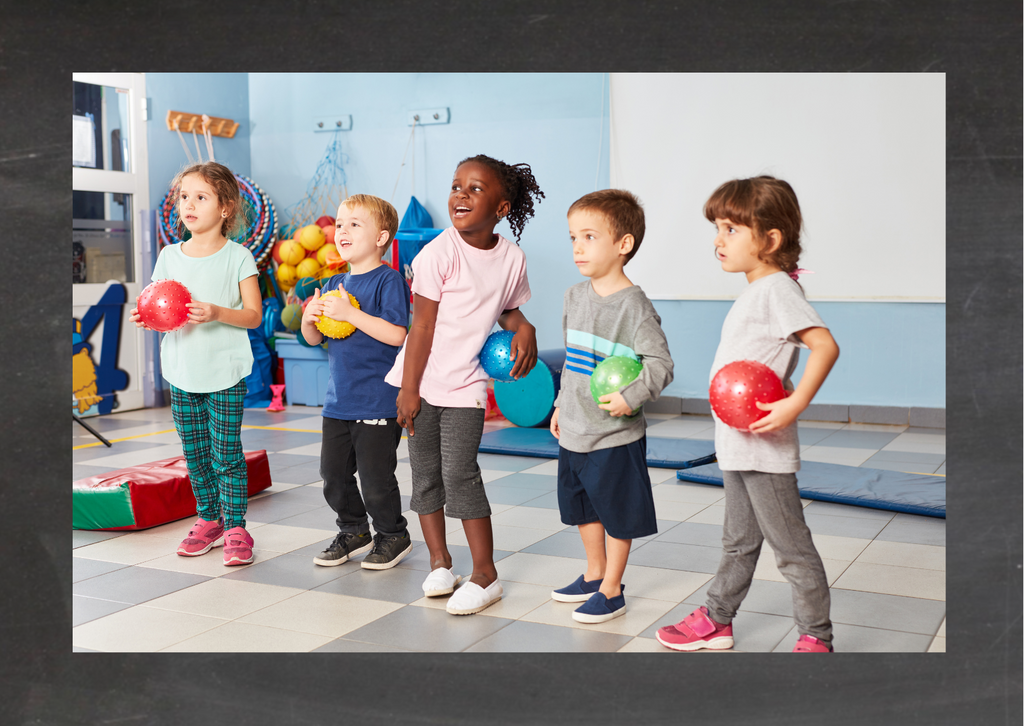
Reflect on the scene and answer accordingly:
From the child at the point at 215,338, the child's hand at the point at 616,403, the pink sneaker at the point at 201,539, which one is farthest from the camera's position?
the pink sneaker at the point at 201,539

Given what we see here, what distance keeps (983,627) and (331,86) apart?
6.88 m

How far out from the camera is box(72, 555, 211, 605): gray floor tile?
9.14 ft

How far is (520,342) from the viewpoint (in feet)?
8.48

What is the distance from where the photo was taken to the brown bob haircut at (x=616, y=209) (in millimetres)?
2391

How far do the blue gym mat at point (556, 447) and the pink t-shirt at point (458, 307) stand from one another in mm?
2109

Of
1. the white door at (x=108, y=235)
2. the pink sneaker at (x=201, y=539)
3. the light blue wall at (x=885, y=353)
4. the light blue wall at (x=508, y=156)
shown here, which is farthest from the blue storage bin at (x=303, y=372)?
the pink sneaker at (x=201, y=539)

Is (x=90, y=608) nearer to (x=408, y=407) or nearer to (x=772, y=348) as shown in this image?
(x=408, y=407)

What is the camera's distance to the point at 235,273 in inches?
119

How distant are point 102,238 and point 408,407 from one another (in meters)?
5.22

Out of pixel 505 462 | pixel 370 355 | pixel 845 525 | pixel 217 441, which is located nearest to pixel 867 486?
pixel 845 525

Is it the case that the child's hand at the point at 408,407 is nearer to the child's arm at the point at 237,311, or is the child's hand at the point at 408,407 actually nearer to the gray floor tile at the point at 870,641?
the child's arm at the point at 237,311

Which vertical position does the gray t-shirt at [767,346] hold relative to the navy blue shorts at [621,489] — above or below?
above
